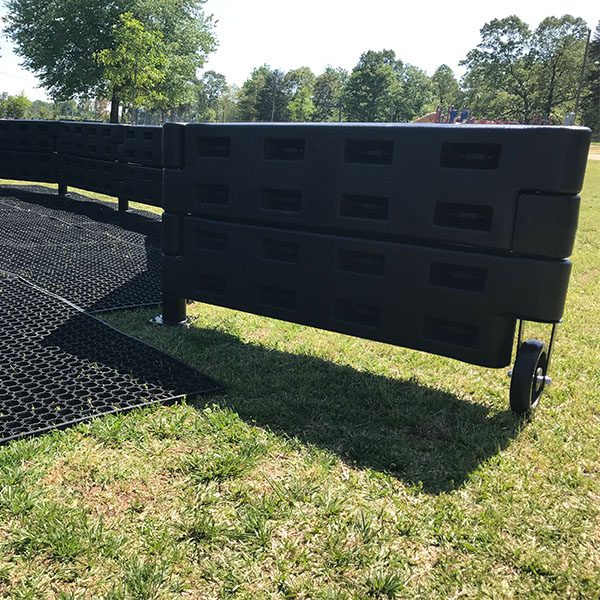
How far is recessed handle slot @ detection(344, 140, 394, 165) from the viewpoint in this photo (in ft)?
11.1

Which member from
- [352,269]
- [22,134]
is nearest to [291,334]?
[352,269]

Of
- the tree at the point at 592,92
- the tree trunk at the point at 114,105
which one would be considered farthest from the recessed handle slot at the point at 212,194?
the tree at the point at 592,92

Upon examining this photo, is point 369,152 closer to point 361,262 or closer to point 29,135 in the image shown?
point 361,262

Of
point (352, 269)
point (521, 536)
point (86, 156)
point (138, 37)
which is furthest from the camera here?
point (138, 37)

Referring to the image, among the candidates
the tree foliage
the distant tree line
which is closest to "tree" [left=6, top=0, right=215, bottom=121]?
the distant tree line

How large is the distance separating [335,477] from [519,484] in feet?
2.72

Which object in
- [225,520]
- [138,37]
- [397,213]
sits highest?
[138,37]

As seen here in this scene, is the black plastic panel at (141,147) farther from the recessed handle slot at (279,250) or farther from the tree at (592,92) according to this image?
the tree at (592,92)

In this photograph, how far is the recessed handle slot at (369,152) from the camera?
133 inches

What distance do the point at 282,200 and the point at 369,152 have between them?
0.70 m

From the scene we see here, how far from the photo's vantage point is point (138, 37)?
29.0 m

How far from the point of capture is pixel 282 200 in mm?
3855

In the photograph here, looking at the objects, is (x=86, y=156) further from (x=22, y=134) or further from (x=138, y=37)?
(x=138, y=37)

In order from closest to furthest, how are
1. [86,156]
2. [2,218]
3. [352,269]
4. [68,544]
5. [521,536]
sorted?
1. [68,544]
2. [521,536]
3. [352,269]
4. [2,218]
5. [86,156]
